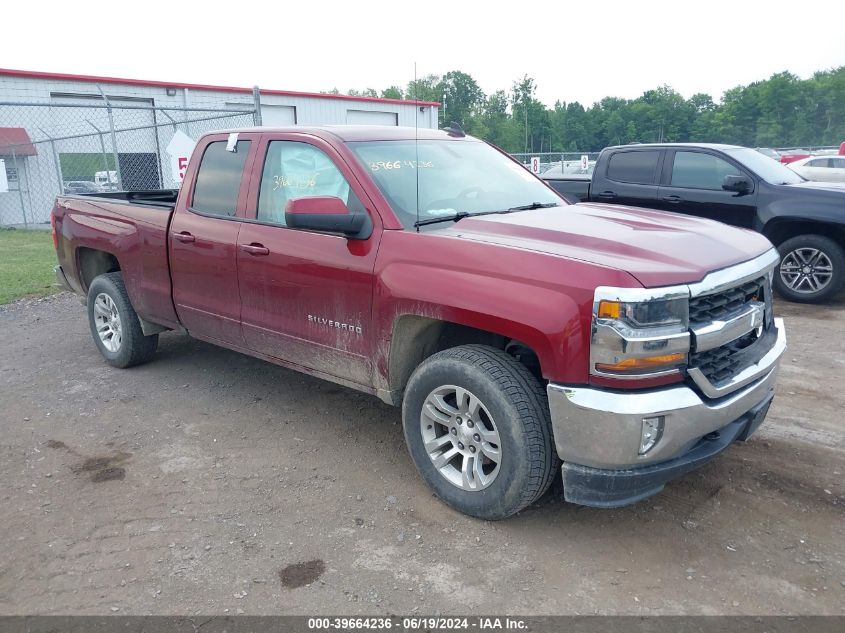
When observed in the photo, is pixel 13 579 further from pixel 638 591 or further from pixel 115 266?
pixel 115 266

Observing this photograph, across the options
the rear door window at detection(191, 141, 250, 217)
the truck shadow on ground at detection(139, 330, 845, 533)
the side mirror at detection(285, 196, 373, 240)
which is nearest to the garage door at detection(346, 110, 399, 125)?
the truck shadow on ground at detection(139, 330, 845, 533)

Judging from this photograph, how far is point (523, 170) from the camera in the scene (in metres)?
4.89

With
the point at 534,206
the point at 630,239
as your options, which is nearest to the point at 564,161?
the point at 534,206

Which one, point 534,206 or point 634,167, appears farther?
point 634,167

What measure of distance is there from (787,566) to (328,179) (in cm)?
304

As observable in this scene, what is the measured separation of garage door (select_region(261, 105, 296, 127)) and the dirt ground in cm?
2183

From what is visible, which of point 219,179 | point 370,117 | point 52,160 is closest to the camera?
point 219,179

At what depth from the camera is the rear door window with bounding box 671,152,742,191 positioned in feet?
27.7

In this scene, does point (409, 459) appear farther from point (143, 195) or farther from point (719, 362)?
point (143, 195)

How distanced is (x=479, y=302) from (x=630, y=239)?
82cm

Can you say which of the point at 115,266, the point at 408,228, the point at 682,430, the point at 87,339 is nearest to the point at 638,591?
the point at 682,430

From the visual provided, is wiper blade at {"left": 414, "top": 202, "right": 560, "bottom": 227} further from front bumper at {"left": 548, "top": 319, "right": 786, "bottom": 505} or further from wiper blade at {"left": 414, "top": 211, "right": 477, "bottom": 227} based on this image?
front bumper at {"left": 548, "top": 319, "right": 786, "bottom": 505}

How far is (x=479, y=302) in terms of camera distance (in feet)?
10.5

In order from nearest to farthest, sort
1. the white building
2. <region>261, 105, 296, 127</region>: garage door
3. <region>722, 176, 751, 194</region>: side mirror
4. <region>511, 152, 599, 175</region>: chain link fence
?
<region>722, 176, 751, 194</region>: side mirror < the white building < <region>511, 152, 599, 175</region>: chain link fence < <region>261, 105, 296, 127</region>: garage door
